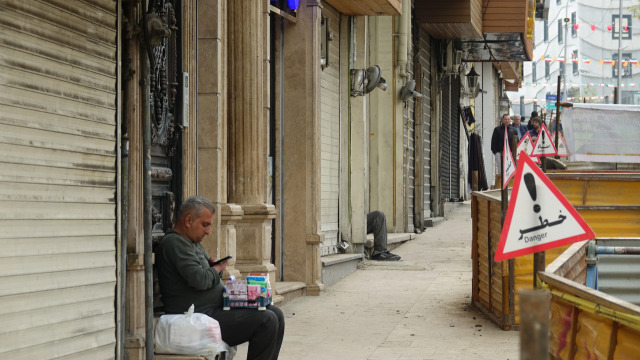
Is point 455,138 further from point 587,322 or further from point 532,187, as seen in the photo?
point 587,322

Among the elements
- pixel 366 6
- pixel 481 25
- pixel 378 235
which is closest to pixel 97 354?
pixel 366 6

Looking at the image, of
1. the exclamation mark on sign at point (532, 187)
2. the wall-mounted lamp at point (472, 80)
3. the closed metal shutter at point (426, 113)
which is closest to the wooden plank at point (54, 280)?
the exclamation mark on sign at point (532, 187)

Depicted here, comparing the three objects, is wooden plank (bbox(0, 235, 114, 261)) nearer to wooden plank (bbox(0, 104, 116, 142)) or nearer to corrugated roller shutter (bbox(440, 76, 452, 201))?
wooden plank (bbox(0, 104, 116, 142))

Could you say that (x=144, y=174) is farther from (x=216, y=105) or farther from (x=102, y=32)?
(x=216, y=105)

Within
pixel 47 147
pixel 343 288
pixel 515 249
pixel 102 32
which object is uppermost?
pixel 102 32

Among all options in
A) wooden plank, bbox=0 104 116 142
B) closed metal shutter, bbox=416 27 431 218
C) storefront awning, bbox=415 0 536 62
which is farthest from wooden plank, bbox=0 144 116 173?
closed metal shutter, bbox=416 27 431 218

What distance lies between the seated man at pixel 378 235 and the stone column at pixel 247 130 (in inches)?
240

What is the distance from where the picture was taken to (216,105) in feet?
31.6

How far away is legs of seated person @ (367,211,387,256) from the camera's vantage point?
17047 millimetres

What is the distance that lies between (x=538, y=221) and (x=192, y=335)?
261 cm

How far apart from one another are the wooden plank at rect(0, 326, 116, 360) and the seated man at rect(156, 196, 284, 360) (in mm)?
478

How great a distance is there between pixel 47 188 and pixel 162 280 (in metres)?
1.34

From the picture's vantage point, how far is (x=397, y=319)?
441 inches

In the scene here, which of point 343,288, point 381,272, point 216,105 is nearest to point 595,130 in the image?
point 381,272
